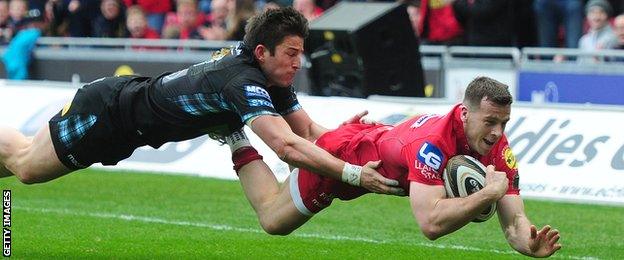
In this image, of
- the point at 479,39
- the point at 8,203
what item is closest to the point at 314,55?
the point at 479,39

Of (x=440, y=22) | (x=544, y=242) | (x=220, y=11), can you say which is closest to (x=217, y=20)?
(x=220, y=11)

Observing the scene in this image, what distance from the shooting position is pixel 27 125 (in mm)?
16656

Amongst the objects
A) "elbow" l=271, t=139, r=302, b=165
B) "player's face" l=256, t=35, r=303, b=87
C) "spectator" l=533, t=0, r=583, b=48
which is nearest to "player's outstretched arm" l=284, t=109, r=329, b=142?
"player's face" l=256, t=35, r=303, b=87

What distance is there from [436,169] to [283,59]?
138cm

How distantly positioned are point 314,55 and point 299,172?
818 centimetres

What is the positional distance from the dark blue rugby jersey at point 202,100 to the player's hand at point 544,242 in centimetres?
185

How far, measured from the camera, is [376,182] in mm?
8484

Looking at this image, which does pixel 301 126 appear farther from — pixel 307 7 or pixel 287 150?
pixel 307 7

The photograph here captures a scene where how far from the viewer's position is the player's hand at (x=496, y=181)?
7.99 meters

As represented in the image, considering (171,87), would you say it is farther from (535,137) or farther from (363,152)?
(535,137)

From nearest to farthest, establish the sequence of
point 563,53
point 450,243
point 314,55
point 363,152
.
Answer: point 363,152 → point 450,243 → point 563,53 → point 314,55

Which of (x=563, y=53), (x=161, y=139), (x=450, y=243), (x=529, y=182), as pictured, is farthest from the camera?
(x=563, y=53)

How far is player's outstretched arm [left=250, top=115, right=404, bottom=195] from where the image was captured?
8.49m

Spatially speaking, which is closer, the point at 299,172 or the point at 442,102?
the point at 299,172
